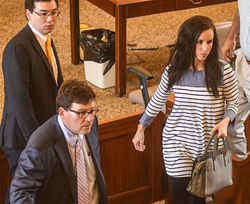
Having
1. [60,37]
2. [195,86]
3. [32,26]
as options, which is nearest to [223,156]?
[195,86]

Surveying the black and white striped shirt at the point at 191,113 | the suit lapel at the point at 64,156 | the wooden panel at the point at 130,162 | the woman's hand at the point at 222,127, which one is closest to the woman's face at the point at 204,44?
the black and white striped shirt at the point at 191,113

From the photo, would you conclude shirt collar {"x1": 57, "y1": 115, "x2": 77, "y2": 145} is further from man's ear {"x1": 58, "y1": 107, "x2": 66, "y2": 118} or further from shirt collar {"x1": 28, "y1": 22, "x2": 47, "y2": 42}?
shirt collar {"x1": 28, "y1": 22, "x2": 47, "y2": 42}

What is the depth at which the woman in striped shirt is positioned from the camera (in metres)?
2.94

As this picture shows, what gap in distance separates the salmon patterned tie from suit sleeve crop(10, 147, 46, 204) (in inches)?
10.0

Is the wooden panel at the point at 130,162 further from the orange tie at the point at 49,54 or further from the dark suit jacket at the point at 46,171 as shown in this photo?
the dark suit jacket at the point at 46,171

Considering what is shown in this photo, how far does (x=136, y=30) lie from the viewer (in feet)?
23.7

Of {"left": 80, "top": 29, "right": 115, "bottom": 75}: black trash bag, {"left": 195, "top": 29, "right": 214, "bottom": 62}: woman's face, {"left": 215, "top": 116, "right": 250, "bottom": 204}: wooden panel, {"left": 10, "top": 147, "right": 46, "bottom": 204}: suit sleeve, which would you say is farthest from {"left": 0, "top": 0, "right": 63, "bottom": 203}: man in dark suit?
{"left": 80, "top": 29, "right": 115, "bottom": 75}: black trash bag

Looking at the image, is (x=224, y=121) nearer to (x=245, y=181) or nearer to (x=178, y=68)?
(x=178, y=68)

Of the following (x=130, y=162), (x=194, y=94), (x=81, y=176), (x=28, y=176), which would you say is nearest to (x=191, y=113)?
(x=194, y=94)

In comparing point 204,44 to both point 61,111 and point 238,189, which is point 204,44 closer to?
point 61,111

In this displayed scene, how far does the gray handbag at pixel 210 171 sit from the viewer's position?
10.0 feet

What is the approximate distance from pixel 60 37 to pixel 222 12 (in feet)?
8.13

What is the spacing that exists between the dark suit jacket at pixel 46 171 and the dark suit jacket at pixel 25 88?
48cm

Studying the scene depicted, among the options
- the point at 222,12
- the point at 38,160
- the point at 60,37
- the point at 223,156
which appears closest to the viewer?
the point at 38,160
